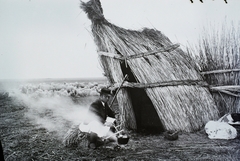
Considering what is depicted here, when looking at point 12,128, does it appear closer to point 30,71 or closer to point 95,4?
point 30,71

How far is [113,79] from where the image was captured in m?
2.86

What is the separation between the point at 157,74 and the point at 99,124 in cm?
102

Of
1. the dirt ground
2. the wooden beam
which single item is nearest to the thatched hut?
the wooden beam

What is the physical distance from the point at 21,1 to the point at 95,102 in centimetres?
152

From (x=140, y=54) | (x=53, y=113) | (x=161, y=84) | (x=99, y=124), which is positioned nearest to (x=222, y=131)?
(x=161, y=84)

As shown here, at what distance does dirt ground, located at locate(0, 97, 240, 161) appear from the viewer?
92.1 inches

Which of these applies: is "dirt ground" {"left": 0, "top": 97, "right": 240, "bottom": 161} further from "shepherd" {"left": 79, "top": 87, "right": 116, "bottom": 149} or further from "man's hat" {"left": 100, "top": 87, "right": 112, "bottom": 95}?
"man's hat" {"left": 100, "top": 87, "right": 112, "bottom": 95}

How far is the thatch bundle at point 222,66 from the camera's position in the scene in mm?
2756

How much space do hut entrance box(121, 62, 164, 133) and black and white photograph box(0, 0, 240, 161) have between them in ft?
0.58

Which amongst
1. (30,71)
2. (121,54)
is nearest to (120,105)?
(121,54)

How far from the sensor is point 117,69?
282 centimetres

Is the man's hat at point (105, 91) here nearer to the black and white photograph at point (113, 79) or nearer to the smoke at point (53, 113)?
the black and white photograph at point (113, 79)

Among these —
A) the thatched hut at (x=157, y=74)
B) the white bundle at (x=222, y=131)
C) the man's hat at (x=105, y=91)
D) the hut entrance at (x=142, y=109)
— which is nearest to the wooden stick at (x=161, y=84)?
the thatched hut at (x=157, y=74)

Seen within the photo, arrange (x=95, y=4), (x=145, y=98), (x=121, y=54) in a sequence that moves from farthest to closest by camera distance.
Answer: (x=145, y=98) → (x=121, y=54) → (x=95, y=4)
